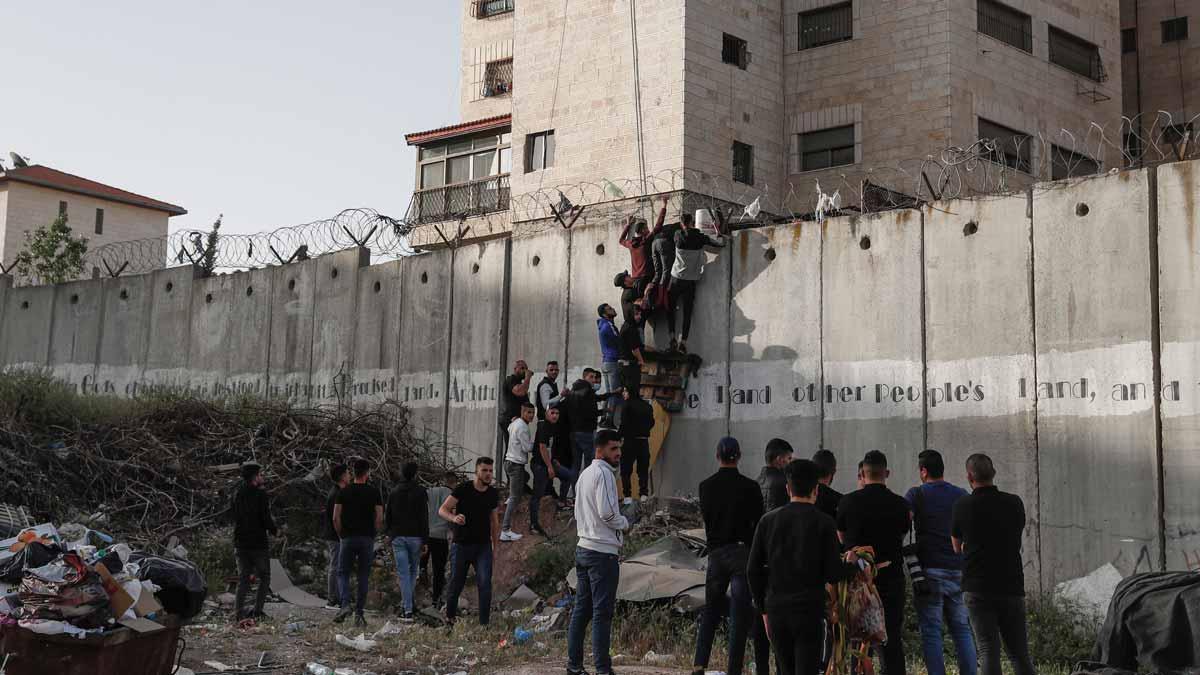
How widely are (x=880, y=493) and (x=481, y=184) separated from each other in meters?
23.0

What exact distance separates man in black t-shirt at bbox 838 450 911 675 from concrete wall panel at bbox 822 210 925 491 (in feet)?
15.4

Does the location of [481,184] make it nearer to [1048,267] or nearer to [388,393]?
[388,393]

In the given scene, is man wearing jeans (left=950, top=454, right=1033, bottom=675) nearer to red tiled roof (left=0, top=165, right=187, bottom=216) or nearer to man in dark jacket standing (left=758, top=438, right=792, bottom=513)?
man in dark jacket standing (left=758, top=438, right=792, bottom=513)

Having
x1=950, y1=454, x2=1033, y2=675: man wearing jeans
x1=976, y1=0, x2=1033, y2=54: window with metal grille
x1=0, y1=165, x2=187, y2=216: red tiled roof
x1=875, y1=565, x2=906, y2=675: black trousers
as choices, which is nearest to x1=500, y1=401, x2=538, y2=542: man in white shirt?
x1=875, y1=565, x2=906, y2=675: black trousers

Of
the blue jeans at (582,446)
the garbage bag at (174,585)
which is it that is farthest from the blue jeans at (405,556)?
the garbage bag at (174,585)

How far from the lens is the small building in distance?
47688 millimetres

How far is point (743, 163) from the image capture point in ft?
79.6

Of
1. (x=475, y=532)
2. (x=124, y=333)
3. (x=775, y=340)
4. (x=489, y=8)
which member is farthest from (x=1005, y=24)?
(x=475, y=532)

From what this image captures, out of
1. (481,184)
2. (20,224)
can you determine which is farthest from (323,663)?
(20,224)

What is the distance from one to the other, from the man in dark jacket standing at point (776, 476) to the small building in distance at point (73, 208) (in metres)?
43.5

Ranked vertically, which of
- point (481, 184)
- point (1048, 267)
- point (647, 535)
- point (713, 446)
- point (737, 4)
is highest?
point (737, 4)

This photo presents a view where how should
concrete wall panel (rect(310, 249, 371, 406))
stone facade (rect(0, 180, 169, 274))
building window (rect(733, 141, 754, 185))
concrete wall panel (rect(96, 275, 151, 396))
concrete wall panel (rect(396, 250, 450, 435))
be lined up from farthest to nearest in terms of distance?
stone facade (rect(0, 180, 169, 274))
building window (rect(733, 141, 754, 185))
concrete wall panel (rect(96, 275, 151, 396))
concrete wall panel (rect(310, 249, 371, 406))
concrete wall panel (rect(396, 250, 450, 435))

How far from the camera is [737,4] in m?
24.2

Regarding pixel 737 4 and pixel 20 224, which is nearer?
pixel 737 4
